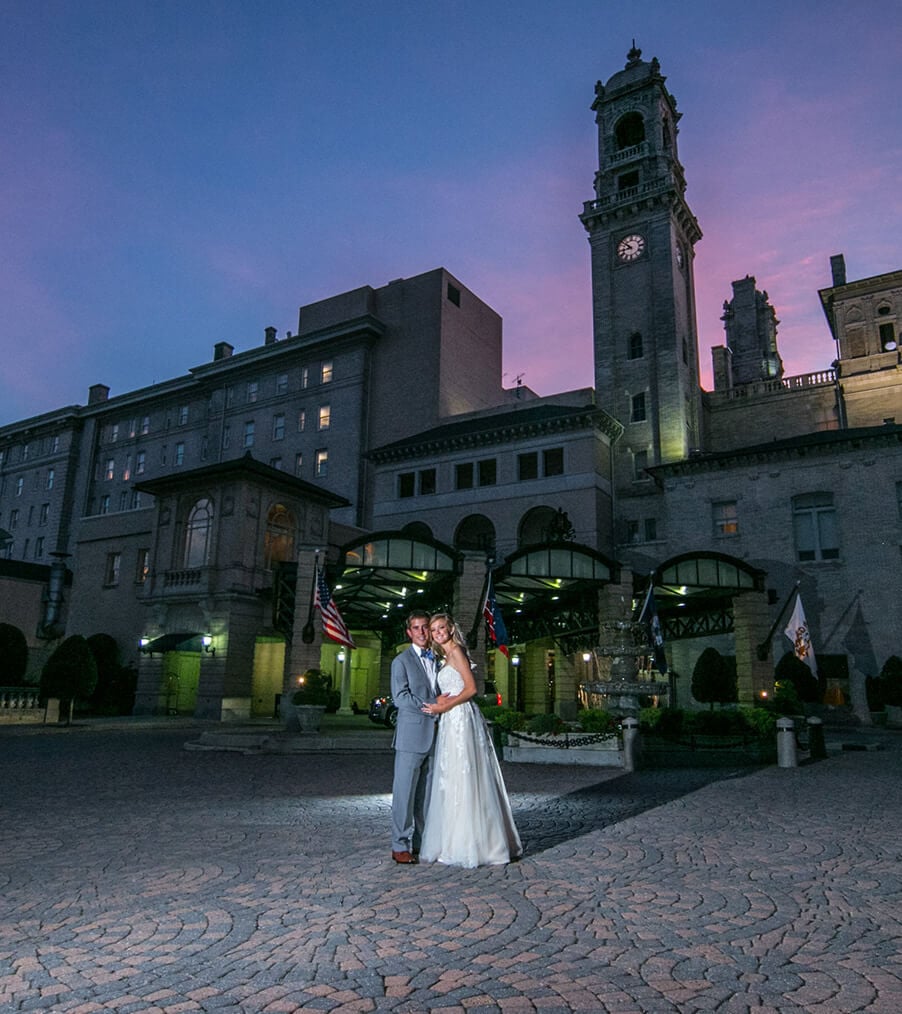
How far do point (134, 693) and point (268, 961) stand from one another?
126 ft

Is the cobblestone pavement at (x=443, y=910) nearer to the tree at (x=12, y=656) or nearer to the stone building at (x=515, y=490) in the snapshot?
the stone building at (x=515, y=490)

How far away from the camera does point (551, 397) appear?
161ft

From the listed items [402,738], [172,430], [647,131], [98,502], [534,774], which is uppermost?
[647,131]

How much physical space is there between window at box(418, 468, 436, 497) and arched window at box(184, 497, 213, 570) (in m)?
14.2

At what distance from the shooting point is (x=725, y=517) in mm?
38656

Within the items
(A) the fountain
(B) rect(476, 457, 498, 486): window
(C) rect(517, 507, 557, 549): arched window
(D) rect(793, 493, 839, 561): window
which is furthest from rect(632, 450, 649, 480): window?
(A) the fountain

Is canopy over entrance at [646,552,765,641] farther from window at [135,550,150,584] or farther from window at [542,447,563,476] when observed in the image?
window at [135,550,150,584]

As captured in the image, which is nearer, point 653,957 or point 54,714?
point 653,957

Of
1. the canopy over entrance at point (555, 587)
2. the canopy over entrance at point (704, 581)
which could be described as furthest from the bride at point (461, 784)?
the canopy over entrance at point (704, 581)

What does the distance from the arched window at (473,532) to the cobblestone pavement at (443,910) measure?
35.0m

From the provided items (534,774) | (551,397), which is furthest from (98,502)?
(534,774)

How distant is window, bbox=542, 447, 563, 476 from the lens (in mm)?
Result: 43906

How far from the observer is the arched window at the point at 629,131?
5406cm

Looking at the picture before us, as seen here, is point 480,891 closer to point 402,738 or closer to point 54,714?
point 402,738
